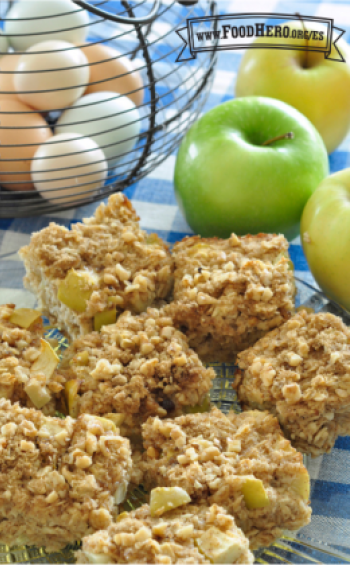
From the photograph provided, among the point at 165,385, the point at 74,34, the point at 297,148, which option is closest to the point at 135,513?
the point at 165,385

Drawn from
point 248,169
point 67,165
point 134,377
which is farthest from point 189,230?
point 134,377

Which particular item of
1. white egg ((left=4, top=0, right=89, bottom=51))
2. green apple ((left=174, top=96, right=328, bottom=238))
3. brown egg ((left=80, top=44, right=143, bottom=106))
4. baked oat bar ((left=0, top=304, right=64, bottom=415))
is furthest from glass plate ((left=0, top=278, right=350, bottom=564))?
white egg ((left=4, top=0, right=89, bottom=51))

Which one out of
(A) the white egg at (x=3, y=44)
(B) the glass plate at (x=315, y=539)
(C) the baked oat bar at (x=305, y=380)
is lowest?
(B) the glass plate at (x=315, y=539)

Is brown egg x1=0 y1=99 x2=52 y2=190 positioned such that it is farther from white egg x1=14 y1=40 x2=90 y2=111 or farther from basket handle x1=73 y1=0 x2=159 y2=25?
basket handle x1=73 y1=0 x2=159 y2=25

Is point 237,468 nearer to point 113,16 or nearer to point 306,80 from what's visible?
point 113,16

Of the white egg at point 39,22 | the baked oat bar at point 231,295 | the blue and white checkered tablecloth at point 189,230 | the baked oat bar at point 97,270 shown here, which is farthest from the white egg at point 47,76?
the baked oat bar at point 231,295

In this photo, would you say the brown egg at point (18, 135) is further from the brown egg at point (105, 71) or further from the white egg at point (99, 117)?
the brown egg at point (105, 71)
